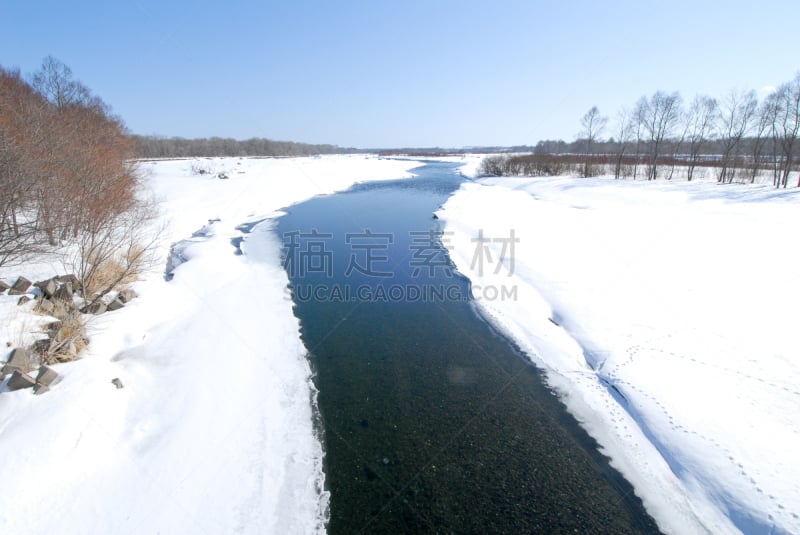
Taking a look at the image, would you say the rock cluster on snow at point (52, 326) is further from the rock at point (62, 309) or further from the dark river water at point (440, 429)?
the dark river water at point (440, 429)

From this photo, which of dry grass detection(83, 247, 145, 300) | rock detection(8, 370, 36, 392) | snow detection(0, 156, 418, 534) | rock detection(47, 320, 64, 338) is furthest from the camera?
dry grass detection(83, 247, 145, 300)

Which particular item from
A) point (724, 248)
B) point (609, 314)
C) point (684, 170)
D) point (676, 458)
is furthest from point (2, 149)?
point (684, 170)

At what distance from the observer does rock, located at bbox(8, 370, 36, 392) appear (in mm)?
4185

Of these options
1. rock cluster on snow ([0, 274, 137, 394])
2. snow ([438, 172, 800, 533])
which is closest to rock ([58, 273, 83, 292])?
rock cluster on snow ([0, 274, 137, 394])

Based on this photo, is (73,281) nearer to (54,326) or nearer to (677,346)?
(54,326)

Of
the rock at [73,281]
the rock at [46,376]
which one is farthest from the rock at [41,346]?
the rock at [73,281]

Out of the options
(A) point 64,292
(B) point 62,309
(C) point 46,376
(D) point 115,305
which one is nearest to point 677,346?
(C) point 46,376

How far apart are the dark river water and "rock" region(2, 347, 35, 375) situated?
3.71 metres

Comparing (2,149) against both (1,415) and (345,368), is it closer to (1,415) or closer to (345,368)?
(1,415)

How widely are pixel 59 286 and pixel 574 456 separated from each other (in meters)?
9.27

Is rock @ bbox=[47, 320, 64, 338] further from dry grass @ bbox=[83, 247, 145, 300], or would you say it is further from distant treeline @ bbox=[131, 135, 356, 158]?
distant treeline @ bbox=[131, 135, 356, 158]

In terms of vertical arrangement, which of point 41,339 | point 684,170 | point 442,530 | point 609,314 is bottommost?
point 442,530

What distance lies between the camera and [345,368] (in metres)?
5.97

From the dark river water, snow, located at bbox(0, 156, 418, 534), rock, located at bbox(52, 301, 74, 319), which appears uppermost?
rock, located at bbox(52, 301, 74, 319)
